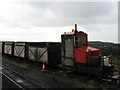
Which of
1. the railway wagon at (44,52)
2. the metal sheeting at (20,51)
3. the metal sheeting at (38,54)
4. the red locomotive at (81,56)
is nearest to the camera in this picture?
the red locomotive at (81,56)

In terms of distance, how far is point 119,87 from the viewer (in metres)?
8.50

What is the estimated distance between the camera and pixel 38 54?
16.1 metres

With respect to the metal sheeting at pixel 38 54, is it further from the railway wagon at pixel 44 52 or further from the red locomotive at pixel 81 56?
the red locomotive at pixel 81 56

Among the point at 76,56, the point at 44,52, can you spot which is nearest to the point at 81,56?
the point at 76,56

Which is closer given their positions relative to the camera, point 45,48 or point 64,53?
point 64,53

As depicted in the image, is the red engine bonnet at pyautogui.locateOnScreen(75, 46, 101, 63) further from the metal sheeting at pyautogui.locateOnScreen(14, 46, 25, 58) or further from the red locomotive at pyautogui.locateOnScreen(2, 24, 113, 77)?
the metal sheeting at pyautogui.locateOnScreen(14, 46, 25, 58)

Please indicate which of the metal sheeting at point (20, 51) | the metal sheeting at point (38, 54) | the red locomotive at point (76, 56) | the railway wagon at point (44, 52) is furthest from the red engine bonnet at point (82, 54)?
the metal sheeting at point (20, 51)

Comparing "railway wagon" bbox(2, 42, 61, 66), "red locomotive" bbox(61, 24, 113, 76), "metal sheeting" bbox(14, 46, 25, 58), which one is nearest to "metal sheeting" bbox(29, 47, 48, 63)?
"railway wagon" bbox(2, 42, 61, 66)

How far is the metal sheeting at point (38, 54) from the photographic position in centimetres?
1501

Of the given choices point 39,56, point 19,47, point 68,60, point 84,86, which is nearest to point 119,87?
point 84,86

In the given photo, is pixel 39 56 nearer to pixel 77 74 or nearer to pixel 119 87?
pixel 77 74

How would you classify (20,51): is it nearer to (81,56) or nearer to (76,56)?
(76,56)

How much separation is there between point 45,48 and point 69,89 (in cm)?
749

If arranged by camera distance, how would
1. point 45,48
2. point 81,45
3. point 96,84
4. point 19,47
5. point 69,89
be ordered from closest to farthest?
1. point 69,89
2. point 96,84
3. point 81,45
4. point 45,48
5. point 19,47
